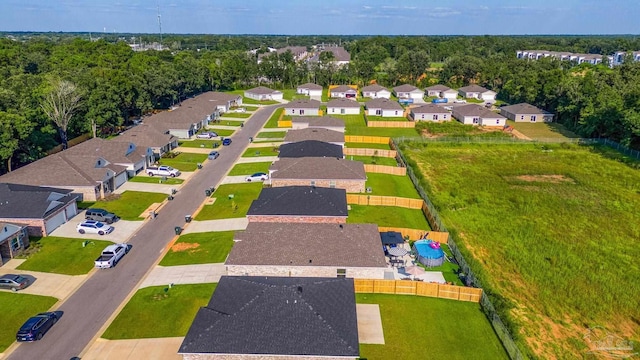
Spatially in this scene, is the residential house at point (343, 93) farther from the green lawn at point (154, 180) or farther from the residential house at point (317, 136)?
the green lawn at point (154, 180)

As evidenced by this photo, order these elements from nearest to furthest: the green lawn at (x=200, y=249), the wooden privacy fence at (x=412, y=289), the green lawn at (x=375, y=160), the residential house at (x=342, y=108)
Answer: the wooden privacy fence at (x=412, y=289), the green lawn at (x=200, y=249), the green lawn at (x=375, y=160), the residential house at (x=342, y=108)

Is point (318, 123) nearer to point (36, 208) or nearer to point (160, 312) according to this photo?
point (36, 208)

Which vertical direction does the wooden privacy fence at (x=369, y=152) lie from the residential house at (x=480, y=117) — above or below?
below

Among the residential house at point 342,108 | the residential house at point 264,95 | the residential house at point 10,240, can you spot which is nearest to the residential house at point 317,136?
the residential house at point 342,108

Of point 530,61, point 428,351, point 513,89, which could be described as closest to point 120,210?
point 428,351

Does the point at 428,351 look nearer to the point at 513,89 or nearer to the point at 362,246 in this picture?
the point at 362,246

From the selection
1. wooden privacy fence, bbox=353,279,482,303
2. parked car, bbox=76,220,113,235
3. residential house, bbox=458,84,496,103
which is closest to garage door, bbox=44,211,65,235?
parked car, bbox=76,220,113,235

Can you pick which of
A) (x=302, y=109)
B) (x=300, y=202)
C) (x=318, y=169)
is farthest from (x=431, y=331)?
(x=302, y=109)
